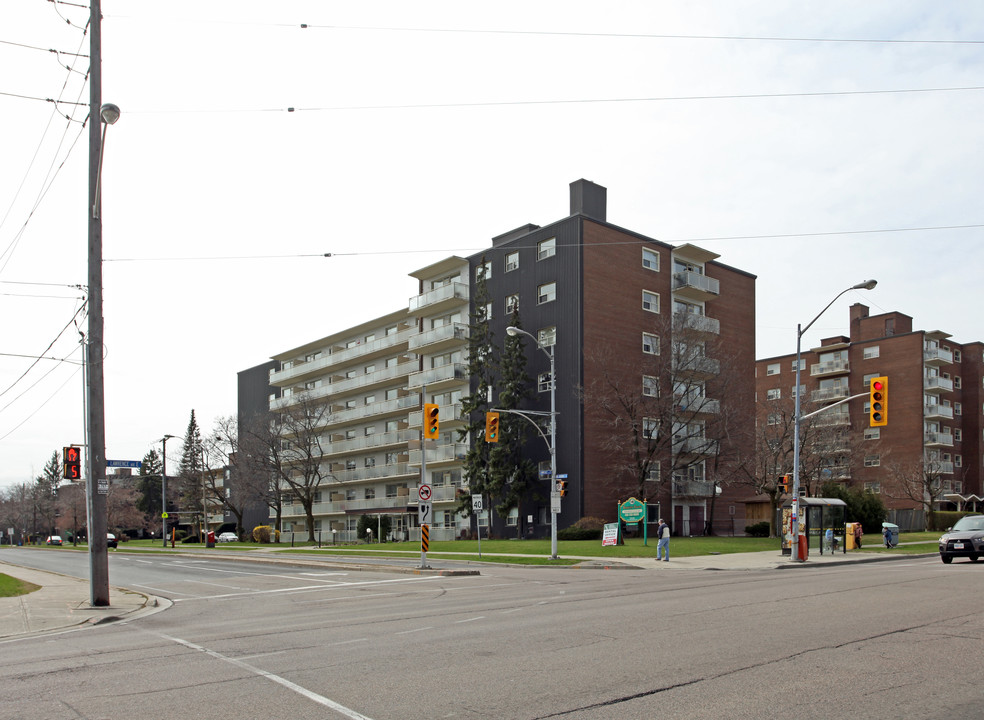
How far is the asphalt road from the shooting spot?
728 cm

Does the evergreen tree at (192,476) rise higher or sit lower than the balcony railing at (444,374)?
lower

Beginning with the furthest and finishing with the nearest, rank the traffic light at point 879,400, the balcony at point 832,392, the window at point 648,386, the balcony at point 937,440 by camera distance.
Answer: the balcony at point 832,392 < the balcony at point 937,440 < the window at point 648,386 < the traffic light at point 879,400

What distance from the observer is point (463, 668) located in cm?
904

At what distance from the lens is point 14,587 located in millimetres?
23531

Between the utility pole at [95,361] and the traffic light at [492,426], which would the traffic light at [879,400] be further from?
the utility pole at [95,361]

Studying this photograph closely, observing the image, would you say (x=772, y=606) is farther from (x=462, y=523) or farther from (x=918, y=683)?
(x=462, y=523)

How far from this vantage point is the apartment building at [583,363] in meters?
52.0

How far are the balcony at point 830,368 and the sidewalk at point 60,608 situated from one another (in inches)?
3033

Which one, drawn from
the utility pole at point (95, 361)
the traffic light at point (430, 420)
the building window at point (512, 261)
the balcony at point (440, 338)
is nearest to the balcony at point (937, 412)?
the building window at point (512, 261)

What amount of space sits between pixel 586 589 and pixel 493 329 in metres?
41.0

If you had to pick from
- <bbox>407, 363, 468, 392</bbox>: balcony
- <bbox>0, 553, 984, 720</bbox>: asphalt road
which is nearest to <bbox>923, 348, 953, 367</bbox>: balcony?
<bbox>407, 363, 468, 392</bbox>: balcony

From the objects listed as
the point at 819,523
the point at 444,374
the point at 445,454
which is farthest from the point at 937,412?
the point at 819,523

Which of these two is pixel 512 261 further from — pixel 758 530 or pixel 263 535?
pixel 263 535

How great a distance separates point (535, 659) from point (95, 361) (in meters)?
13.7
